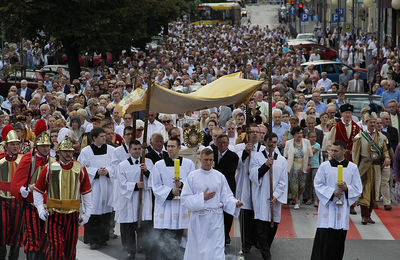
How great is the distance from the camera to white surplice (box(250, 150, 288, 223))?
38.9ft

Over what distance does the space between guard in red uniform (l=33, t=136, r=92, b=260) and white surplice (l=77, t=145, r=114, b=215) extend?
2174mm

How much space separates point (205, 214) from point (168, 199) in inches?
38.1

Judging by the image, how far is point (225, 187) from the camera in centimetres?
1042

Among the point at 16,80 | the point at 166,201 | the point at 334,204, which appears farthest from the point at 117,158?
the point at 16,80

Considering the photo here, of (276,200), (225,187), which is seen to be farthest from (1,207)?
(276,200)

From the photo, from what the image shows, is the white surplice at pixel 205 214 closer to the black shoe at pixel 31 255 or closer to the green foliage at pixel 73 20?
the black shoe at pixel 31 255

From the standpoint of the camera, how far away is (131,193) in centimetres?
1173

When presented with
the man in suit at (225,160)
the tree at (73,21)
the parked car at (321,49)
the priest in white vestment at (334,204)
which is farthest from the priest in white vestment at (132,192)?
the parked car at (321,49)

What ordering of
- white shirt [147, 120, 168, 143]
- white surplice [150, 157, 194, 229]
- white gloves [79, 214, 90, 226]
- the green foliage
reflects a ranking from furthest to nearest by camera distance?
1. the green foliage
2. white shirt [147, 120, 168, 143]
3. white surplice [150, 157, 194, 229]
4. white gloves [79, 214, 90, 226]

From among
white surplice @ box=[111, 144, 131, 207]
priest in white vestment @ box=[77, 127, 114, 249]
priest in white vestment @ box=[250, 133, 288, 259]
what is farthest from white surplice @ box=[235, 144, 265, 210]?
priest in white vestment @ box=[77, 127, 114, 249]

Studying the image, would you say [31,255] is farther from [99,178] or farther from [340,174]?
[340,174]

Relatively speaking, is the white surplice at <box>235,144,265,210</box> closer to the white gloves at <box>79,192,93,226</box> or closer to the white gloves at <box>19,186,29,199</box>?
the white gloves at <box>79,192,93,226</box>

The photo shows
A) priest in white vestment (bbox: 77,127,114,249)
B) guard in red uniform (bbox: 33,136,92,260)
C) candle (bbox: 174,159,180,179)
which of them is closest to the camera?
guard in red uniform (bbox: 33,136,92,260)

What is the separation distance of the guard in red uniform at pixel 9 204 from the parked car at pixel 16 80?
1643cm
